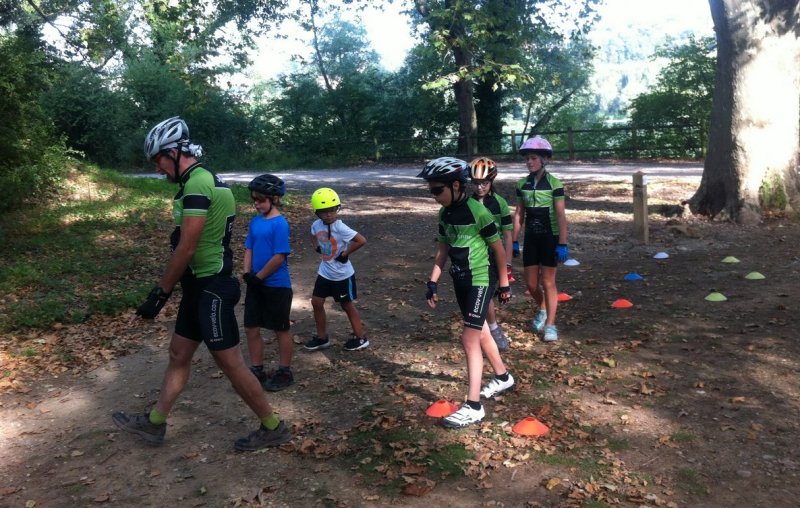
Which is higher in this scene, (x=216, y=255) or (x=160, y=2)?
(x=160, y=2)

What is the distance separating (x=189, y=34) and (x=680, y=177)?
45.1ft

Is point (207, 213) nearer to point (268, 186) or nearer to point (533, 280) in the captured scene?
point (268, 186)

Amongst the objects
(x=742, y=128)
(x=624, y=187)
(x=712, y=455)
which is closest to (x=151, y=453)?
(x=712, y=455)

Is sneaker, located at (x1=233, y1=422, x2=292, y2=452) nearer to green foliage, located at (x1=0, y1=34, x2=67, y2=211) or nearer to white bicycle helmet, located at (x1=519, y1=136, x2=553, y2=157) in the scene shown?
white bicycle helmet, located at (x1=519, y1=136, x2=553, y2=157)

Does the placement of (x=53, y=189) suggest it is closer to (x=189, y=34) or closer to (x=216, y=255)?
(x=189, y=34)

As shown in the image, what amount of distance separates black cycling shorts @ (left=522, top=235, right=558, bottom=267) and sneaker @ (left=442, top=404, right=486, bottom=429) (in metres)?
2.10

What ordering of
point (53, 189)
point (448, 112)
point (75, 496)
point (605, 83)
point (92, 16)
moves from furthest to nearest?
point (605, 83) < point (448, 112) < point (92, 16) < point (53, 189) < point (75, 496)

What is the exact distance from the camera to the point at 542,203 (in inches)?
267

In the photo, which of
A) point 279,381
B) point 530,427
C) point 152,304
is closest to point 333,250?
point 279,381

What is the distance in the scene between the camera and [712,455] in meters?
4.58

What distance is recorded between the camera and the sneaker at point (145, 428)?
16.3 feet

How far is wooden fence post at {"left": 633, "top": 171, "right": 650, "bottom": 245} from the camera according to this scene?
11.4 meters

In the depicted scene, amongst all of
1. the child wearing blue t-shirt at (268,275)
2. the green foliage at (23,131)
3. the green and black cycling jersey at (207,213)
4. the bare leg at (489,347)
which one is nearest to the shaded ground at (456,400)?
the bare leg at (489,347)

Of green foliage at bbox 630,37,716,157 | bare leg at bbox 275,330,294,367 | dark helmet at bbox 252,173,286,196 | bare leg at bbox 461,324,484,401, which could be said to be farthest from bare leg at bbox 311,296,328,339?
green foliage at bbox 630,37,716,157
